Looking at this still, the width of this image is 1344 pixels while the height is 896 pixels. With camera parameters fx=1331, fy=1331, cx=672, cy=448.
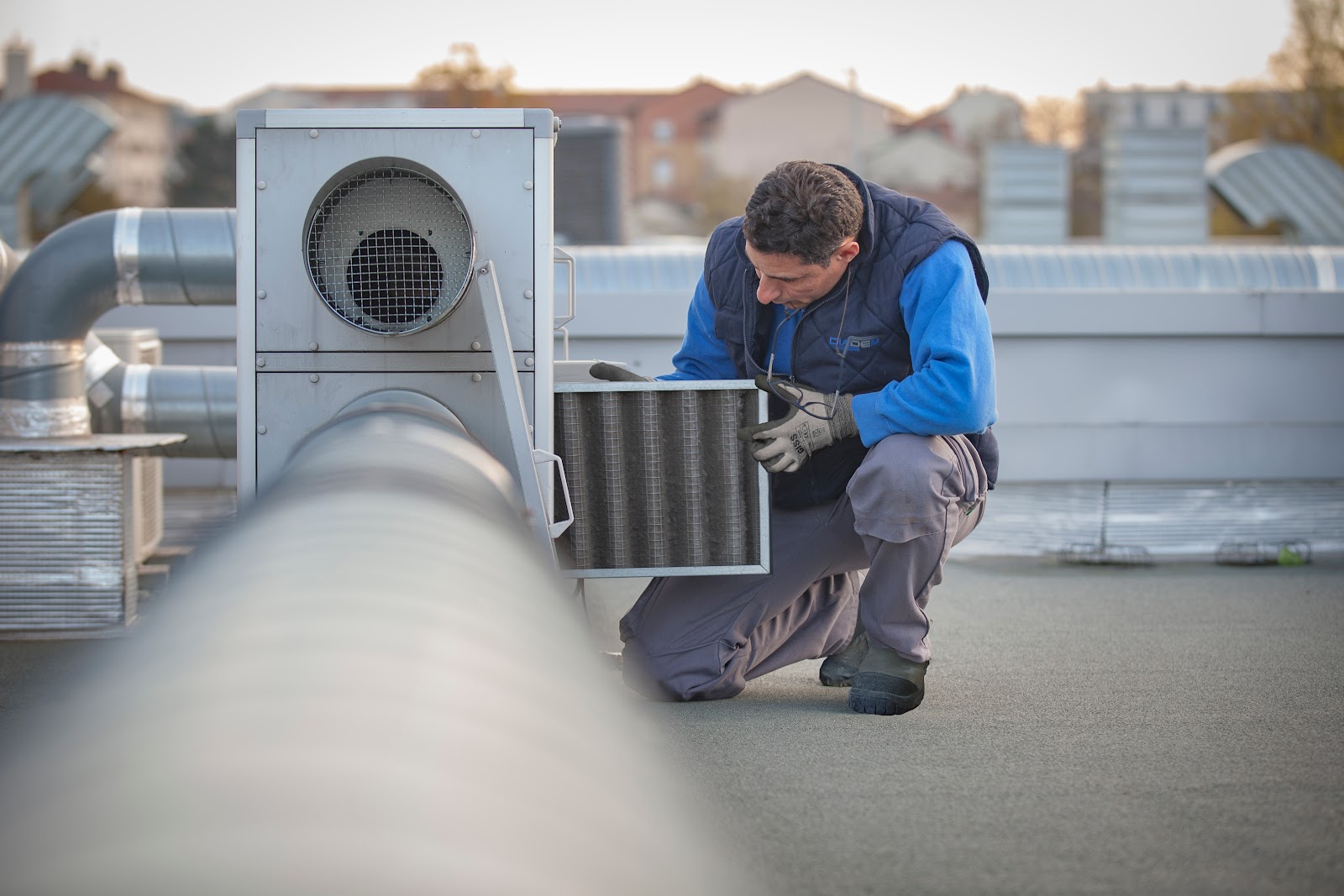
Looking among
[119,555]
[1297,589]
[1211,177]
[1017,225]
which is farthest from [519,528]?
[1017,225]

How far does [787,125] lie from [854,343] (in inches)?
2120

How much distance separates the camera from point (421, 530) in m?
1.39

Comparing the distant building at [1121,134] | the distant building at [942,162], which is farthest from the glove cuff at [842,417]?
the distant building at [942,162]

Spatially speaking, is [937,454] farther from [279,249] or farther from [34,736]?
[34,736]

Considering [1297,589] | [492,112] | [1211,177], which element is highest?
[1211,177]

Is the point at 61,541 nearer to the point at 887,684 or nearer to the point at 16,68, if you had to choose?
the point at 887,684

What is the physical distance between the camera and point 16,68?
168 feet

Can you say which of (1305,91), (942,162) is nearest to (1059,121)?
(942,162)

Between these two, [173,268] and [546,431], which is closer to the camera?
[546,431]

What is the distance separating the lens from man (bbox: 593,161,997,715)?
9.03ft

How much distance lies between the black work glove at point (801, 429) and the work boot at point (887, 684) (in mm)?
454

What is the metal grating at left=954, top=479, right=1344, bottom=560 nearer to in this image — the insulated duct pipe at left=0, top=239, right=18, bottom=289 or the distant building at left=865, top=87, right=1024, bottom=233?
the insulated duct pipe at left=0, top=239, right=18, bottom=289

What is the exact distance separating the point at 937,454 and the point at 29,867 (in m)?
2.25

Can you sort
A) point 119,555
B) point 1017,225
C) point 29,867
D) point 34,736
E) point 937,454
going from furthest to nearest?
1. point 1017,225
2. point 119,555
3. point 937,454
4. point 34,736
5. point 29,867
